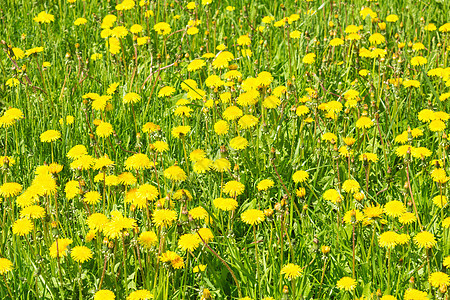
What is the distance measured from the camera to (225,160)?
2551 mm

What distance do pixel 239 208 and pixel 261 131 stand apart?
54 cm

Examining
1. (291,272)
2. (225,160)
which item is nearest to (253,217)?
(291,272)

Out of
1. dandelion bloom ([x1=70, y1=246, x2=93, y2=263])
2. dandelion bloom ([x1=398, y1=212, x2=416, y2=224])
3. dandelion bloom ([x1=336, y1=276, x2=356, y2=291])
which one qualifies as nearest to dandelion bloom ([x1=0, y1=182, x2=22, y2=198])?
dandelion bloom ([x1=70, y1=246, x2=93, y2=263])

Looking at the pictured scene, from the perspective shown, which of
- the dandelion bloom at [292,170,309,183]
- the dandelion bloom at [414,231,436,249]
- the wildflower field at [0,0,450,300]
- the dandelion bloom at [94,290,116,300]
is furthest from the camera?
the dandelion bloom at [292,170,309,183]

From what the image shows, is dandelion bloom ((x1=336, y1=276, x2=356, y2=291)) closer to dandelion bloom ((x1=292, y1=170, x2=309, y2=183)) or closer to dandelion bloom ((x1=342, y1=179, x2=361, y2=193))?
dandelion bloom ((x1=342, y1=179, x2=361, y2=193))

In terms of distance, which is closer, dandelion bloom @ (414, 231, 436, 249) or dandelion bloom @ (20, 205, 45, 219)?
dandelion bloom @ (414, 231, 436, 249)

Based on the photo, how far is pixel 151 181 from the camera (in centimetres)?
270

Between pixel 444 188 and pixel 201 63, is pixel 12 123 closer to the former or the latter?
pixel 201 63

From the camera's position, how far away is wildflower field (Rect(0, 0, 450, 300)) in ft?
7.02

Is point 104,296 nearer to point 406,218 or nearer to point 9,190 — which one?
point 9,190

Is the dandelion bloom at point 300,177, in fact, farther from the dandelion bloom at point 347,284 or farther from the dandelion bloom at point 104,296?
the dandelion bloom at point 104,296

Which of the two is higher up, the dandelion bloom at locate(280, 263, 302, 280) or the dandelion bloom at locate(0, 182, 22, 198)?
the dandelion bloom at locate(0, 182, 22, 198)

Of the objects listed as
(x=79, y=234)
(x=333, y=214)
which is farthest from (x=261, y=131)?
(x=79, y=234)

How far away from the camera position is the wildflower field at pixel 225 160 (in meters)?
2.14
